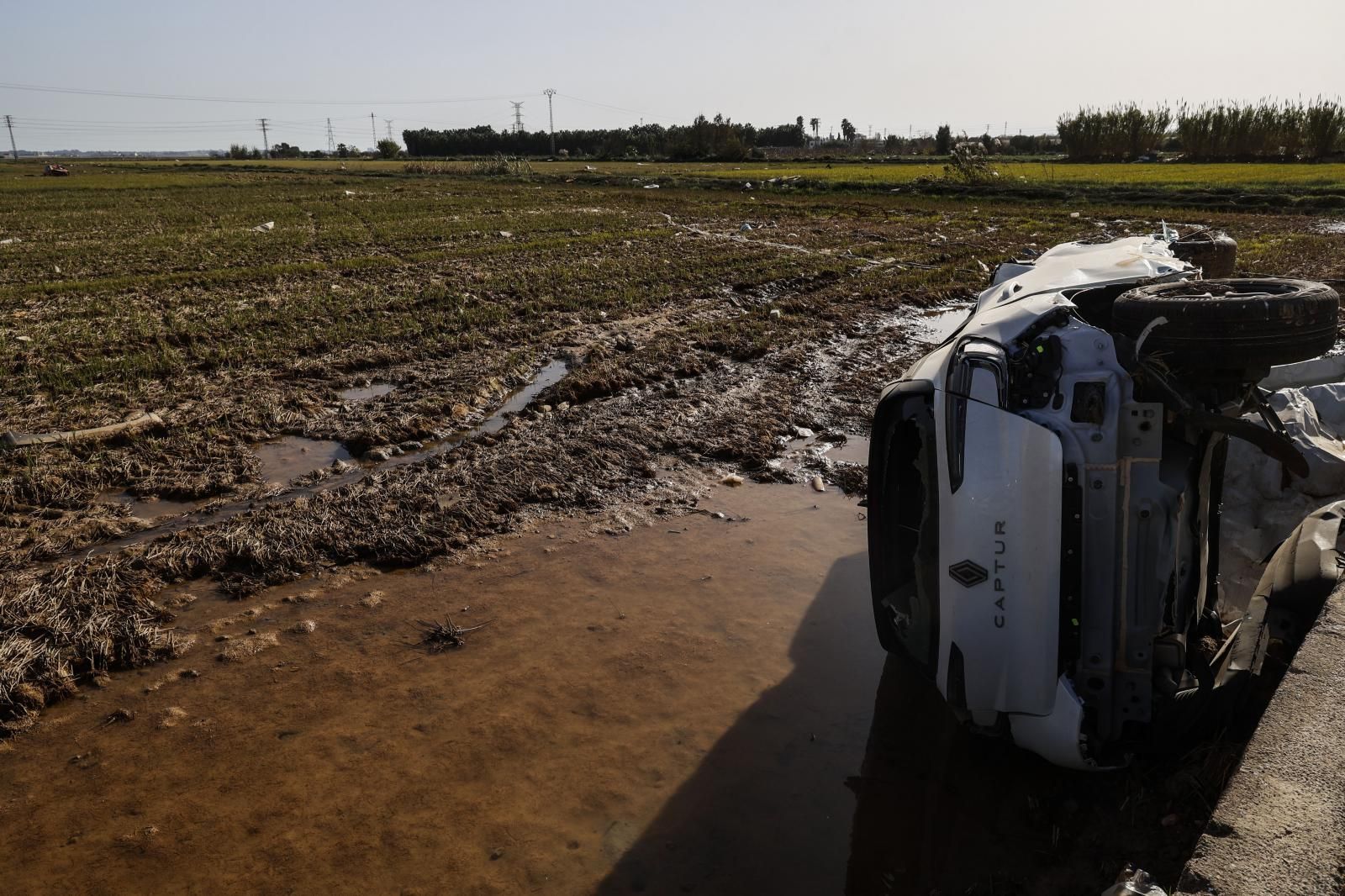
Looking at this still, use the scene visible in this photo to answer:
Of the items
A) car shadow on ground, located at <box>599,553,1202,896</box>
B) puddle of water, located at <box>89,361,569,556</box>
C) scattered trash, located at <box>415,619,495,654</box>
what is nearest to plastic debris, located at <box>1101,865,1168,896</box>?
car shadow on ground, located at <box>599,553,1202,896</box>

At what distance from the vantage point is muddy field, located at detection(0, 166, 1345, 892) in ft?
15.6

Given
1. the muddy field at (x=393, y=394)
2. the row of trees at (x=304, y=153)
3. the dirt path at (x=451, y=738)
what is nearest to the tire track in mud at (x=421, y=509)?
the muddy field at (x=393, y=394)

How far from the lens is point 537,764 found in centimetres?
338

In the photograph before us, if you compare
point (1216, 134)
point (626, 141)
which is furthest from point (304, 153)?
point (1216, 134)

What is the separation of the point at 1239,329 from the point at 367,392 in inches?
270

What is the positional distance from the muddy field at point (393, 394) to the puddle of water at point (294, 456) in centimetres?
2

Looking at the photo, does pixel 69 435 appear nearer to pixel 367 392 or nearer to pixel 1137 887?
pixel 367 392

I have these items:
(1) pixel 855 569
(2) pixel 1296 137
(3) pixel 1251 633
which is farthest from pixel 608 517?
(2) pixel 1296 137

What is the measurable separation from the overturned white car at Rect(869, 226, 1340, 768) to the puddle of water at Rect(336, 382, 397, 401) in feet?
19.3

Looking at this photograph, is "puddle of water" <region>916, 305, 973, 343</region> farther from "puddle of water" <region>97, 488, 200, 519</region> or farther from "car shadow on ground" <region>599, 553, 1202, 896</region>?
"puddle of water" <region>97, 488, 200, 519</region>

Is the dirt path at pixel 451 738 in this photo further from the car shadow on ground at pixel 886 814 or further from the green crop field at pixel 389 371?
the green crop field at pixel 389 371

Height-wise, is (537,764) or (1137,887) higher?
(1137,887)

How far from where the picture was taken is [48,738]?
11.5 feet

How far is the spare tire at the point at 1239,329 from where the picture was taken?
285cm
